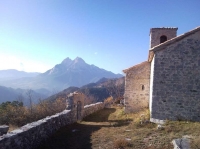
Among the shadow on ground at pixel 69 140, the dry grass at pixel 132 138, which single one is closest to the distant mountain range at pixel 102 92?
the shadow on ground at pixel 69 140

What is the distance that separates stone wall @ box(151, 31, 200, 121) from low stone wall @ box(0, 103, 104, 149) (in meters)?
5.70

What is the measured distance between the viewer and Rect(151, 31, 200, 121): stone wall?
11.7 meters

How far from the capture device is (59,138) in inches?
415

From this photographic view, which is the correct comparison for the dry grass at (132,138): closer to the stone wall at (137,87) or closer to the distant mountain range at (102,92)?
the stone wall at (137,87)

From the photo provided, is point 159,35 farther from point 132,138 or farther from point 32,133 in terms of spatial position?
point 32,133

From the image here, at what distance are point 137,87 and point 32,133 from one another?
10.6 metres

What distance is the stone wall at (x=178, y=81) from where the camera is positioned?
11674 millimetres

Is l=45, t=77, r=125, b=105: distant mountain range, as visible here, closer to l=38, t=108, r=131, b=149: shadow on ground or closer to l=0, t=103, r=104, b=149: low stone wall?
l=0, t=103, r=104, b=149: low stone wall

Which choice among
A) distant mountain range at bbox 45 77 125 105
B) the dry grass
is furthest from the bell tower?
distant mountain range at bbox 45 77 125 105

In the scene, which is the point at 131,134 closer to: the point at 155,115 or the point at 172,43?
the point at 155,115

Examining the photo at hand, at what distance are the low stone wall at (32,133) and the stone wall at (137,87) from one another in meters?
5.87

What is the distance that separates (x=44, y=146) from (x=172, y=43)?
8933 millimetres

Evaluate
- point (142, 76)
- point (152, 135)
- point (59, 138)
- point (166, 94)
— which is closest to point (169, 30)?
point (142, 76)

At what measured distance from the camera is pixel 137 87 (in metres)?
17.3
